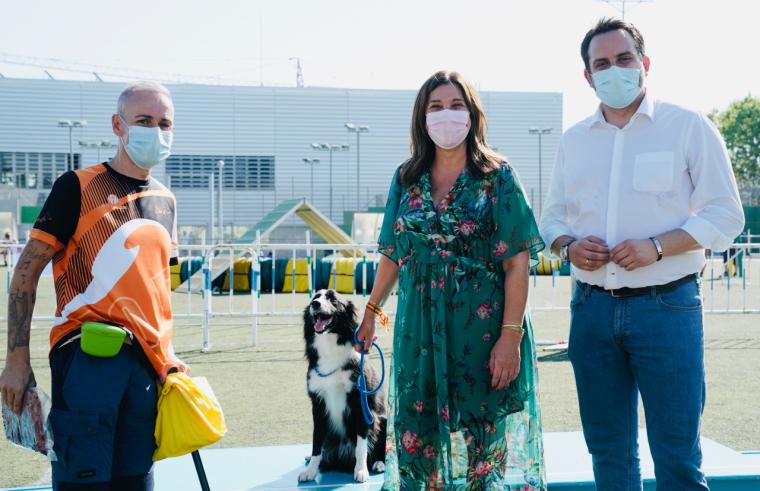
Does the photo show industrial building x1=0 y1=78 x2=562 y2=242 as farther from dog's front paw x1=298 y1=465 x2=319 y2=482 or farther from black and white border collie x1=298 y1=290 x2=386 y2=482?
dog's front paw x1=298 y1=465 x2=319 y2=482

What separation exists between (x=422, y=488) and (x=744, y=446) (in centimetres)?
304

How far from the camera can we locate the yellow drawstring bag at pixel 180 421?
2367mm

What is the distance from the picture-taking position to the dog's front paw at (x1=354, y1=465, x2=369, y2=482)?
3494 millimetres

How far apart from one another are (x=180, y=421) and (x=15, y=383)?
517 mm

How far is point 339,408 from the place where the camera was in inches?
146

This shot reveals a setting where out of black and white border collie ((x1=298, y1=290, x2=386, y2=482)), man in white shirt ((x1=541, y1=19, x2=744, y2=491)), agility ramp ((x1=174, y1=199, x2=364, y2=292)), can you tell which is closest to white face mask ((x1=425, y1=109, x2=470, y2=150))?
man in white shirt ((x1=541, y1=19, x2=744, y2=491))

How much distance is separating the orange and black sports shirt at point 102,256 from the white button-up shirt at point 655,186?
1535mm

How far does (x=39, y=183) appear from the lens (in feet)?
172

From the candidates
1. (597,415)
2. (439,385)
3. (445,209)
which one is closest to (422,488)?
(439,385)

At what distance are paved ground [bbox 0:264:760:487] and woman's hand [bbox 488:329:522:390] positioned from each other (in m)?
2.78

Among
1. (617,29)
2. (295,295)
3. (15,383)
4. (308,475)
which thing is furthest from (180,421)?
(295,295)

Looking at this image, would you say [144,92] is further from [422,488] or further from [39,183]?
[39,183]

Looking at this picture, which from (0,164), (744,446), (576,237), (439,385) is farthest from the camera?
(0,164)

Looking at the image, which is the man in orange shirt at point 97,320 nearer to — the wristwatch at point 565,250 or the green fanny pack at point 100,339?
the green fanny pack at point 100,339
